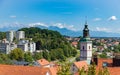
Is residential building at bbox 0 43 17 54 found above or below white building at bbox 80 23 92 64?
below

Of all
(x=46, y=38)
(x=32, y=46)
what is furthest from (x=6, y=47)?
(x=46, y=38)

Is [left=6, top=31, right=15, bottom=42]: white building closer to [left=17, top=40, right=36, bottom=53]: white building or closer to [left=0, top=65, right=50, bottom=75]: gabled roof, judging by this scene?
[left=17, top=40, right=36, bottom=53]: white building

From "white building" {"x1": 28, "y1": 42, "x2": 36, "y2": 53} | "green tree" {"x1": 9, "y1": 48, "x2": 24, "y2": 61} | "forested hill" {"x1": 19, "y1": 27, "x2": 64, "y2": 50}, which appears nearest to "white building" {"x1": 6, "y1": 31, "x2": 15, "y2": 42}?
"forested hill" {"x1": 19, "y1": 27, "x2": 64, "y2": 50}

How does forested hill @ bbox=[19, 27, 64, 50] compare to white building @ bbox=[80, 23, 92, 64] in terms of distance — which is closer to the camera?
white building @ bbox=[80, 23, 92, 64]

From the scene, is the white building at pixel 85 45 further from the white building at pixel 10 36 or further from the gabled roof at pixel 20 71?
the white building at pixel 10 36

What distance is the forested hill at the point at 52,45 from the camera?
270ft

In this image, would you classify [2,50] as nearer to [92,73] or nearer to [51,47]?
[51,47]

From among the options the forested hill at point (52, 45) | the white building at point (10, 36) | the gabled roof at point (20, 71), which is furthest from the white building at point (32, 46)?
the gabled roof at point (20, 71)

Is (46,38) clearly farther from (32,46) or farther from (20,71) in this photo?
(20,71)

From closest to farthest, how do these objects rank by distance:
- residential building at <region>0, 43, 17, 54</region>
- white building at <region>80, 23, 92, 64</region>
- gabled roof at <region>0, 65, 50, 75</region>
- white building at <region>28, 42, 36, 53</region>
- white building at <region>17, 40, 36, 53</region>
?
gabled roof at <region>0, 65, 50, 75</region>
white building at <region>80, 23, 92, 64</region>
residential building at <region>0, 43, 17, 54</region>
white building at <region>17, 40, 36, 53</region>
white building at <region>28, 42, 36, 53</region>

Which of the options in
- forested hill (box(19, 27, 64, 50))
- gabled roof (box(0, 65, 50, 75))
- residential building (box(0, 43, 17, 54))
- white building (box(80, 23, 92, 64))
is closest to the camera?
gabled roof (box(0, 65, 50, 75))

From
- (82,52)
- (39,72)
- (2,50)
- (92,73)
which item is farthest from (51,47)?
(92,73)

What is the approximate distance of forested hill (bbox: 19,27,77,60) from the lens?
82188mm

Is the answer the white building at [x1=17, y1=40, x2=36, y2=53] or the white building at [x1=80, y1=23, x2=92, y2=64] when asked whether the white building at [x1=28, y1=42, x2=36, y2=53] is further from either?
the white building at [x1=80, y1=23, x2=92, y2=64]
